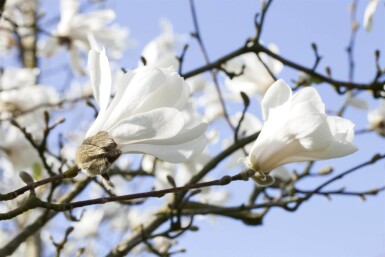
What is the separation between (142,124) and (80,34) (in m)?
2.10

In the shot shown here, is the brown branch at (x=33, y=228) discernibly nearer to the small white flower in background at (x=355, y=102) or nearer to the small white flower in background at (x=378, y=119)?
the small white flower in background at (x=355, y=102)

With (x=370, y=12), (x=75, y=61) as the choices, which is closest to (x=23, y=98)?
(x=75, y=61)

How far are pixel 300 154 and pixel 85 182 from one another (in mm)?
945

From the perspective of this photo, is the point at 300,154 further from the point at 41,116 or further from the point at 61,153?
the point at 41,116

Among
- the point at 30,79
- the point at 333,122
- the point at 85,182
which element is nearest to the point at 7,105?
the point at 30,79

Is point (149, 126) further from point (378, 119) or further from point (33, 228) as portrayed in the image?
point (378, 119)

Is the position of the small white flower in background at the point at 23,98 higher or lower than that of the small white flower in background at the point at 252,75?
higher

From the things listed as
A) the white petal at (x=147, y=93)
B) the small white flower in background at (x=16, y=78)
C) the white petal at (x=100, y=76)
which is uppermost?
the small white flower in background at (x=16, y=78)

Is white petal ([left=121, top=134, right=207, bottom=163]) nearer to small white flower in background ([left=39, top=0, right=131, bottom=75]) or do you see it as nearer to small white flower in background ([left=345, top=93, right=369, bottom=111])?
small white flower in background ([left=345, top=93, right=369, bottom=111])

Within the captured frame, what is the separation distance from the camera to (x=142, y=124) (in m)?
1.00

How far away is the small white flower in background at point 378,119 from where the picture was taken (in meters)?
2.66

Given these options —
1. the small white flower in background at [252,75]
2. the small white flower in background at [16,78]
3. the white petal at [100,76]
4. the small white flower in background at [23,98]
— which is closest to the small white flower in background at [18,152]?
the small white flower in background at [23,98]

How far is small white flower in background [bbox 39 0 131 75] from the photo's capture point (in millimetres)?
2926

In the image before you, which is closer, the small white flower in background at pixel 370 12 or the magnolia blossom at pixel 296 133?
the magnolia blossom at pixel 296 133
